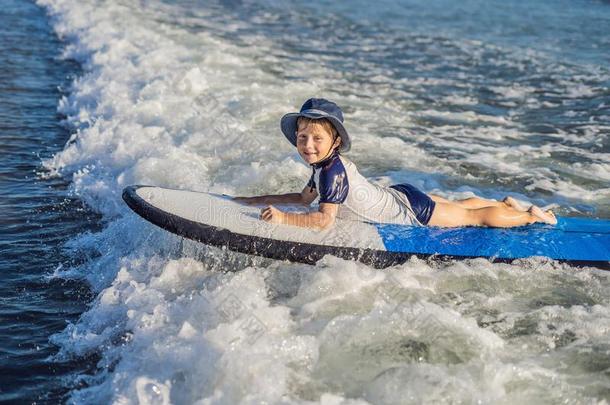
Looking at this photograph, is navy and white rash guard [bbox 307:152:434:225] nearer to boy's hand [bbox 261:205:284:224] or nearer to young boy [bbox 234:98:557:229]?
young boy [bbox 234:98:557:229]

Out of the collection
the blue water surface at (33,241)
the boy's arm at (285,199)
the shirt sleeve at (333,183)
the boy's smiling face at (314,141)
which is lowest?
the blue water surface at (33,241)

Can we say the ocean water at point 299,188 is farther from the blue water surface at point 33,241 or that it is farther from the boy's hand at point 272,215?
the boy's hand at point 272,215

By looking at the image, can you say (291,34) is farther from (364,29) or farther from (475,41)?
(475,41)

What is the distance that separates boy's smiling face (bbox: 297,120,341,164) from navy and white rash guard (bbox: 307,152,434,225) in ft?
0.24

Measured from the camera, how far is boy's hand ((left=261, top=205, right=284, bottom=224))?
509cm

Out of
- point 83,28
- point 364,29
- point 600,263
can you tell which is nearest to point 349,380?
point 600,263

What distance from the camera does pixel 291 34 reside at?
18.0m

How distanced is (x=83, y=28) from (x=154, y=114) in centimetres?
783

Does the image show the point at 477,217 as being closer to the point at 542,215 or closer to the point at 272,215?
the point at 542,215

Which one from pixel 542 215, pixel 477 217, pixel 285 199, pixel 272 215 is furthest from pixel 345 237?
pixel 542 215

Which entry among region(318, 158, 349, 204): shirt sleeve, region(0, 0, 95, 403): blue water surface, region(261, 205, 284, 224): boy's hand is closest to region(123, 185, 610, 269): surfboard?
region(261, 205, 284, 224): boy's hand

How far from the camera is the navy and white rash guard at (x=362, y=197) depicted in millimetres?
4996

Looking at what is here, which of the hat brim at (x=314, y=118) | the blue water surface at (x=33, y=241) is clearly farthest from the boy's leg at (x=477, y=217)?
the blue water surface at (x=33, y=241)

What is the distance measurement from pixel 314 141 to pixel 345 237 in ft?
2.39
